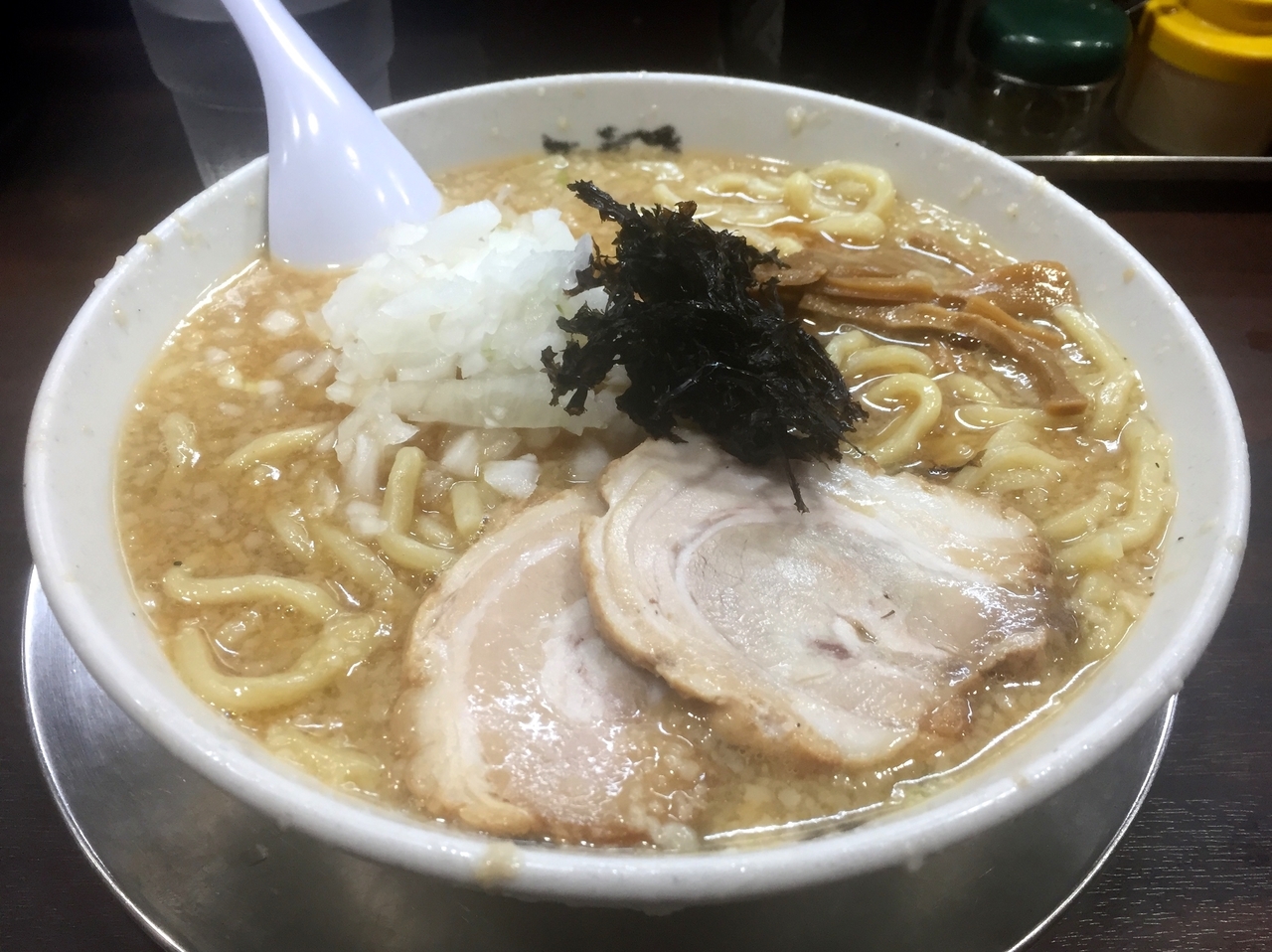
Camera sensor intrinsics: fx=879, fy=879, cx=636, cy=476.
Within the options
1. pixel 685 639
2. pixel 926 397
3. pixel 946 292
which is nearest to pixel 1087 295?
pixel 946 292

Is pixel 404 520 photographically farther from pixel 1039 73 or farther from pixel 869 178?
→ pixel 1039 73

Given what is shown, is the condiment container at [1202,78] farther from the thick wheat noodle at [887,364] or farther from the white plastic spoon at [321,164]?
the white plastic spoon at [321,164]

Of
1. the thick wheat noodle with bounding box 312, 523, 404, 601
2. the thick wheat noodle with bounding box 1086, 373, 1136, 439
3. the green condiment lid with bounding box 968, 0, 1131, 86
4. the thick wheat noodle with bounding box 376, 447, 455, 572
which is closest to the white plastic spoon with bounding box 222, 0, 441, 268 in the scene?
the thick wheat noodle with bounding box 376, 447, 455, 572

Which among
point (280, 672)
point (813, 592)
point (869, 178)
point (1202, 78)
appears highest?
point (1202, 78)

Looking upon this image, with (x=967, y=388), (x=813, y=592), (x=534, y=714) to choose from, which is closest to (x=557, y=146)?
(x=967, y=388)

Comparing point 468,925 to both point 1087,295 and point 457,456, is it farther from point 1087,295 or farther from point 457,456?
point 1087,295

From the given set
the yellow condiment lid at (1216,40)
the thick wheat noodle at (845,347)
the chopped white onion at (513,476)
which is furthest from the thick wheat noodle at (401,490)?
the yellow condiment lid at (1216,40)

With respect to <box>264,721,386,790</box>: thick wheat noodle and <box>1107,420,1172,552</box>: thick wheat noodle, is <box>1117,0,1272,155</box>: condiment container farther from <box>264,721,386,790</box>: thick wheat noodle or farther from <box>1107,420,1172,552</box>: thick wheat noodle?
<box>264,721,386,790</box>: thick wheat noodle
